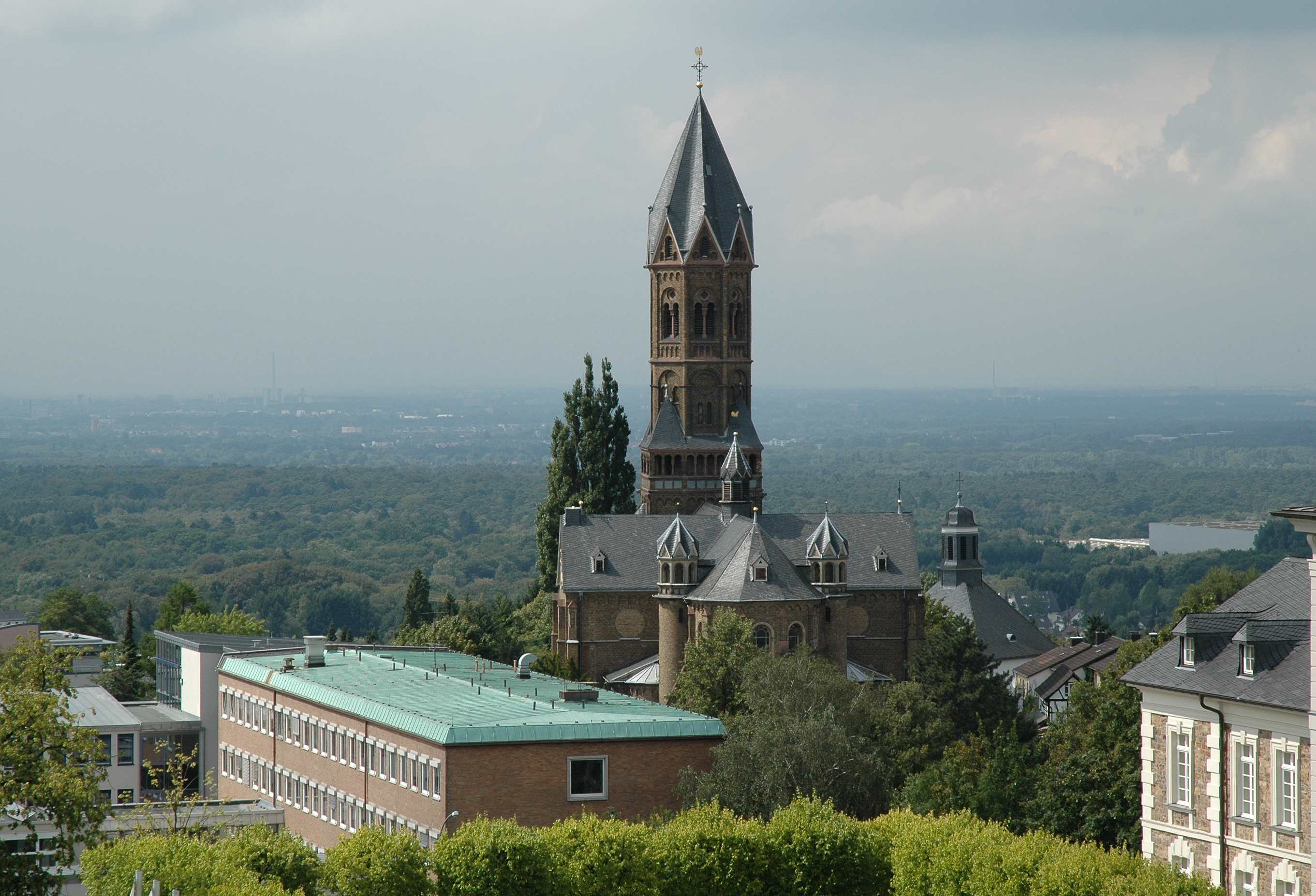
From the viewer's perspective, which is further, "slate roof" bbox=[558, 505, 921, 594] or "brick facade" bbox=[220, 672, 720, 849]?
"slate roof" bbox=[558, 505, 921, 594]

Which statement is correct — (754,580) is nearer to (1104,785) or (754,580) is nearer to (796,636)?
(796,636)

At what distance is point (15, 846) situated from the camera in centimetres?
6825

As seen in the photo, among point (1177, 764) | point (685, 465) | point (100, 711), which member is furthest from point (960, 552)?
point (1177, 764)

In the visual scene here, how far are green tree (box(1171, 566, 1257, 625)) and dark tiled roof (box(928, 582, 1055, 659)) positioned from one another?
360 inches

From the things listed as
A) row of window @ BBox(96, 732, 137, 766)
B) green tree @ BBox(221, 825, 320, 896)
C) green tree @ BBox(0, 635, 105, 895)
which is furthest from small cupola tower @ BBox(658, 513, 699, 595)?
green tree @ BBox(221, 825, 320, 896)

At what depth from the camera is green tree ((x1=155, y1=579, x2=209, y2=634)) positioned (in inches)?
5896

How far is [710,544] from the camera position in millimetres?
97938

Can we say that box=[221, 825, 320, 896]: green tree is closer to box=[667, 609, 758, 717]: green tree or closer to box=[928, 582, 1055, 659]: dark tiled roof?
box=[667, 609, 758, 717]: green tree

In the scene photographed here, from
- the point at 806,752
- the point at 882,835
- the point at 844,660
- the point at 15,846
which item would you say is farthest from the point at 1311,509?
the point at 844,660

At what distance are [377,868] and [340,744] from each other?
26726mm

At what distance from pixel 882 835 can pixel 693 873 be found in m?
5.71

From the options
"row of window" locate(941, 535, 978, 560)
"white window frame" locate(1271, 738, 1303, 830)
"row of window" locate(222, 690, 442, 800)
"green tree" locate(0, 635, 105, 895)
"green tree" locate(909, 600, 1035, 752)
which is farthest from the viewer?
"row of window" locate(941, 535, 978, 560)

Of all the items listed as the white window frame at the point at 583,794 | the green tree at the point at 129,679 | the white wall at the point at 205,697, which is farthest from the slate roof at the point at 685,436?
the white window frame at the point at 583,794

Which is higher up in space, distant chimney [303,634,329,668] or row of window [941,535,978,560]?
row of window [941,535,978,560]
